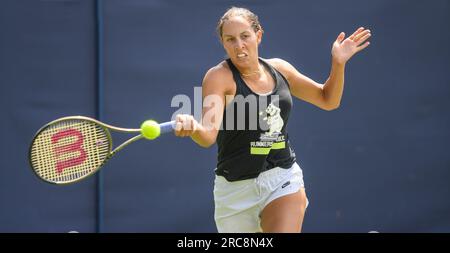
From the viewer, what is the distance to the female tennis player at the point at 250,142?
433 centimetres

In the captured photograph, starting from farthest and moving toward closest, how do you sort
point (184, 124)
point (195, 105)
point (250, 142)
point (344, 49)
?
1. point (195, 105)
2. point (344, 49)
3. point (250, 142)
4. point (184, 124)

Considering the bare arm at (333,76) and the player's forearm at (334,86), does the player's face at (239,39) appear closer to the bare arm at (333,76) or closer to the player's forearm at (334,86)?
the bare arm at (333,76)

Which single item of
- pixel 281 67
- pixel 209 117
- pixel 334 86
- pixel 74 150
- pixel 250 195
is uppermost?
pixel 281 67

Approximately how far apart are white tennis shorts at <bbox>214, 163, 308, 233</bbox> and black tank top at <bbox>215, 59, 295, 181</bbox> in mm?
43

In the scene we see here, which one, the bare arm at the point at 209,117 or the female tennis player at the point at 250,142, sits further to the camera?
the female tennis player at the point at 250,142

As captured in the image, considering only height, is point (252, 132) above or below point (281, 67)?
below

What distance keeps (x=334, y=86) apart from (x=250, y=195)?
Result: 0.79 meters

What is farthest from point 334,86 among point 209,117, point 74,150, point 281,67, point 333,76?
point 74,150

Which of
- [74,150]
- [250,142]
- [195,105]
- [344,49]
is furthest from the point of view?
[195,105]

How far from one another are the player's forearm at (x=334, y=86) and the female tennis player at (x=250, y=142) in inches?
11.3

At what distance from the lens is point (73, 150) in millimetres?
4293

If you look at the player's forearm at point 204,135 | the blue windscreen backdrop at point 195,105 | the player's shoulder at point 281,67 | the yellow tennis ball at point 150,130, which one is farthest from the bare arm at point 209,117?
the blue windscreen backdrop at point 195,105

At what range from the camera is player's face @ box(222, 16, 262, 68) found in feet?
14.2

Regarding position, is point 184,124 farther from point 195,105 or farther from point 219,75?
point 195,105
